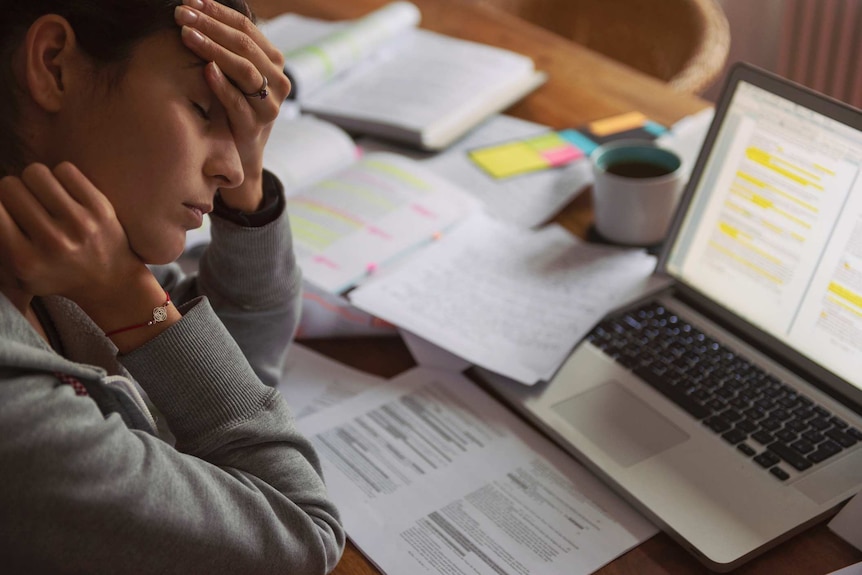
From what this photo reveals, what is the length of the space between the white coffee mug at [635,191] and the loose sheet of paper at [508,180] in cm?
10

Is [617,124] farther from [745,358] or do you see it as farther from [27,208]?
[27,208]

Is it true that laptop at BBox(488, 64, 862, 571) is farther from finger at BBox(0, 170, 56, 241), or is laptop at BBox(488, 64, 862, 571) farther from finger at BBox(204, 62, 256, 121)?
finger at BBox(0, 170, 56, 241)

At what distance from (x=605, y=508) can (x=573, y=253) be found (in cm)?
42

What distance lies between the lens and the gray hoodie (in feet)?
1.94

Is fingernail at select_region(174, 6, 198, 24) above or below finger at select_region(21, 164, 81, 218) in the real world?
above

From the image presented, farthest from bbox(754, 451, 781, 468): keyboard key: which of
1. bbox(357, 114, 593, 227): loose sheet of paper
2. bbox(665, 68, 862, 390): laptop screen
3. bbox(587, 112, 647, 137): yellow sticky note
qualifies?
bbox(587, 112, 647, 137): yellow sticky note

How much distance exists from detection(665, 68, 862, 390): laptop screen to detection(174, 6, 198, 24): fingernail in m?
0.58

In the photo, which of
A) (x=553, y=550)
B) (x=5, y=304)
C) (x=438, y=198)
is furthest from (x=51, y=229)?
(x=438, y=198)

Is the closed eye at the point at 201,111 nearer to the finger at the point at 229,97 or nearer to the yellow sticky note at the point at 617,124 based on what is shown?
the finger at the point at 229,97

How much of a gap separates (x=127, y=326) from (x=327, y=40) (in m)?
0.99

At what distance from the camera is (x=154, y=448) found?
0.66 m

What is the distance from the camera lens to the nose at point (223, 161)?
2.39ft

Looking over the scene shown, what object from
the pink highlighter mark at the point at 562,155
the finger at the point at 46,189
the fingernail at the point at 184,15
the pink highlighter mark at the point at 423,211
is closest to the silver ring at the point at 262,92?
the fingernail at the point at 184,15

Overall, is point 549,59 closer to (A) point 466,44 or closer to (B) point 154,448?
(A) point 466,44
